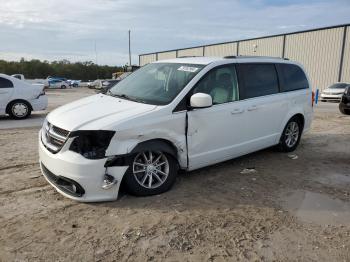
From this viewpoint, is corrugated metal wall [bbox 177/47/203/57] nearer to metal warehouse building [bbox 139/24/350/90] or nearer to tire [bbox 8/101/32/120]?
metal warehouse building [bbox 139/24/350/90]

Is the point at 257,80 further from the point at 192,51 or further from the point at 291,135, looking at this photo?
the point at 192,51

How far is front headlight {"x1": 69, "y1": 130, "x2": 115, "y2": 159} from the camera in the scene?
3.93 m

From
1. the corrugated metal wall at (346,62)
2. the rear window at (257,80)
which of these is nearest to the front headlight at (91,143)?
the rear window at (257,80)

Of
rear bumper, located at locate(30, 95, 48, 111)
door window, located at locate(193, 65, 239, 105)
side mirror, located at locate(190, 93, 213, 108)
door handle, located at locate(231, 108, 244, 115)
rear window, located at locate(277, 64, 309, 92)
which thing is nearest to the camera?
side mirror, located at locate(190, 93, 213, 108)

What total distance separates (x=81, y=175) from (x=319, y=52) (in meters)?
32.6

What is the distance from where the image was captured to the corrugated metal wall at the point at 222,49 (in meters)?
41.4

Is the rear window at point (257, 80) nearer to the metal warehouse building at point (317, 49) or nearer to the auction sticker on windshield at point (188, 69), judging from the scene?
the auction sticker on windshield at point (188, 69)

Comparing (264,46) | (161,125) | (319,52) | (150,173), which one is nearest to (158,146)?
(161,125)

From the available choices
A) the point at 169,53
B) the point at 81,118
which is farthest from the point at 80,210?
the point at 169,53

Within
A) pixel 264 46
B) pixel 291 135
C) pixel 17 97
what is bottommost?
pixel 291 135

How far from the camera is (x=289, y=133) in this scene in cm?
673

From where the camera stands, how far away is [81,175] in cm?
390

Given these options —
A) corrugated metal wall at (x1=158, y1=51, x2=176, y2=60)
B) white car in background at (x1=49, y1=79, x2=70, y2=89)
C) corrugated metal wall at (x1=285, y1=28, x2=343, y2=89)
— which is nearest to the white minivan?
corrugated metal wall at (x1=285, y1=28, x2=343, y2=89)

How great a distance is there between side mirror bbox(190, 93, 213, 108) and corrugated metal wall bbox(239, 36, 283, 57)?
33.1 metres
